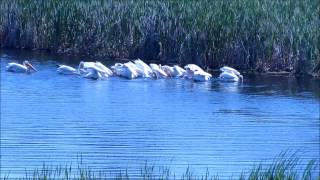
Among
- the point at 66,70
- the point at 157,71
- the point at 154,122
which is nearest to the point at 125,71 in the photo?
the point at 157,71

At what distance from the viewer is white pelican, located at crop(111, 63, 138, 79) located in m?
17.3

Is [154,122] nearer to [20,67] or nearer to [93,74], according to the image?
[93,74]

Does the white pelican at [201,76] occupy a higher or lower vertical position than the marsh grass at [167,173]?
higher

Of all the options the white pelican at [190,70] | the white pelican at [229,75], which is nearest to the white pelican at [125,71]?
the white pelican at [190,70]

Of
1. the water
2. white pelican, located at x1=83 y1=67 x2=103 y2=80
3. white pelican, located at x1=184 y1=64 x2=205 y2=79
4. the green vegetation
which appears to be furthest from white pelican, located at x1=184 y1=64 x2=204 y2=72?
white pelican, located at x1=83 y1=67 x2=103 y2=80

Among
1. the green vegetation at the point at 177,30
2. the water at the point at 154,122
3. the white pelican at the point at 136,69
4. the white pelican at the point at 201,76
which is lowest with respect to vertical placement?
the water at the point at 154,122

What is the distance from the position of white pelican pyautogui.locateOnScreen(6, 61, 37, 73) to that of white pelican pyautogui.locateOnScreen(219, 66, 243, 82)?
3151 mm

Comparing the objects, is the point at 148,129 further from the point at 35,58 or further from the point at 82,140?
the point at 35,58

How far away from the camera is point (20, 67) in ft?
58.2

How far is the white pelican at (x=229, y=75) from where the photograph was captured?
17062 millimetres

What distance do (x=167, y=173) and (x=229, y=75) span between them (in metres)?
8.86

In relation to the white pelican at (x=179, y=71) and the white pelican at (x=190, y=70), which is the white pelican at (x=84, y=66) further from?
the white pelican at (x=190, y=70)

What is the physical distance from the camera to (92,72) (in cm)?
1752

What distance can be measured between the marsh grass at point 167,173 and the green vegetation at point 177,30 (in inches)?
256
